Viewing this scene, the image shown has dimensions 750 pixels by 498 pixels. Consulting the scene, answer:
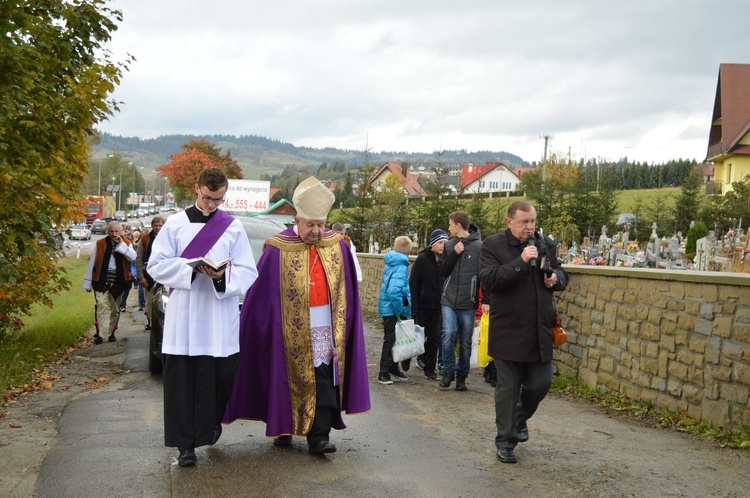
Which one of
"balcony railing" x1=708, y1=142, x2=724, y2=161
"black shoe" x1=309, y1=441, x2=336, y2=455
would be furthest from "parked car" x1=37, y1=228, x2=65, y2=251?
"balcony railing" x1=708, y1=142, x2=724, y2=161

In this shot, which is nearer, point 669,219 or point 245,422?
point 245,422

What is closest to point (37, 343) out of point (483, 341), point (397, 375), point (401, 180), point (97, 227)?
point (397, 375)

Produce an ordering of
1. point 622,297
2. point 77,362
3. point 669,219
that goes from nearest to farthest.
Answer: point 622,297, point 77,362, point 669,219

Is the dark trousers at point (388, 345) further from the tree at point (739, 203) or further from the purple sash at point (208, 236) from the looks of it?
the tree at point (739, 203)

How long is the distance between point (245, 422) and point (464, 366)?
10.4 ft

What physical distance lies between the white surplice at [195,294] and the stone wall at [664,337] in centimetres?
398

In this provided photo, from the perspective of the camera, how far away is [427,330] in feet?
37.4

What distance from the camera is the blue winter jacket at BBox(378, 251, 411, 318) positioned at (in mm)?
10734

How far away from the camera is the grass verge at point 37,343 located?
10.2m

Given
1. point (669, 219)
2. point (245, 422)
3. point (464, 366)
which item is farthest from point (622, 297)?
point (669, 219)

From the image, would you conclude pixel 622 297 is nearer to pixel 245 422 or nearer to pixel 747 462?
pixel 747 462

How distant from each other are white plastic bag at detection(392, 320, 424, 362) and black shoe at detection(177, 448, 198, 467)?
466 cm

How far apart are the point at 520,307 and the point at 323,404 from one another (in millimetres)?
1660

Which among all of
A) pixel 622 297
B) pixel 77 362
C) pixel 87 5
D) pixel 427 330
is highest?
pixel 87 5
